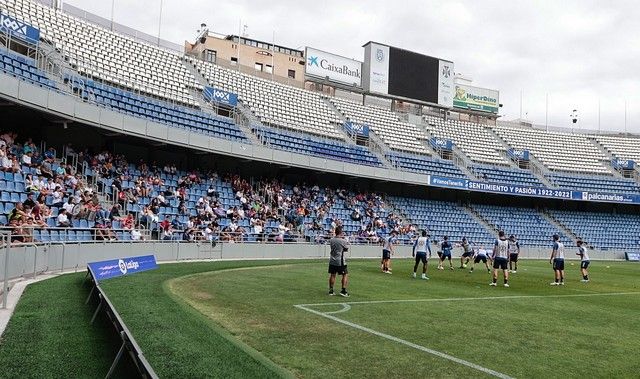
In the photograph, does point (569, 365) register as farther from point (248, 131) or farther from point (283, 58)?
point (283, 58)

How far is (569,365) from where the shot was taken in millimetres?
7582

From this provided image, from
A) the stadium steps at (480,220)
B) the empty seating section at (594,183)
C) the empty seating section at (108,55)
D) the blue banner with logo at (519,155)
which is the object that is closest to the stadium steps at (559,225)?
the empty seating section at (594,183)

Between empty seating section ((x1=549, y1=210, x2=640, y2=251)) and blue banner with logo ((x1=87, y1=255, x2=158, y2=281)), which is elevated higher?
empty seating section ((x1=549, y1=210, x2=640, y2=251))

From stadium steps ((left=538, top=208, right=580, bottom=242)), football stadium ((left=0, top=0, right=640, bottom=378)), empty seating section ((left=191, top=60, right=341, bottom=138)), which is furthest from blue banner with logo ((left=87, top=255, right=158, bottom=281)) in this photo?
stadium steps ((left=538, top=208, right=580, bottom=242))

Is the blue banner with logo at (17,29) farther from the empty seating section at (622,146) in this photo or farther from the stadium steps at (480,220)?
the empty seating section at (622,146)

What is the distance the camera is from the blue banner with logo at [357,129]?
47.0 metres

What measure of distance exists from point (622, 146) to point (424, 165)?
3096 centimetres

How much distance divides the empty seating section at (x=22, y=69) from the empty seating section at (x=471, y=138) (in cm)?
3891

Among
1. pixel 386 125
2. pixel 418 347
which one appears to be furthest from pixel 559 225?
pixel 418 347

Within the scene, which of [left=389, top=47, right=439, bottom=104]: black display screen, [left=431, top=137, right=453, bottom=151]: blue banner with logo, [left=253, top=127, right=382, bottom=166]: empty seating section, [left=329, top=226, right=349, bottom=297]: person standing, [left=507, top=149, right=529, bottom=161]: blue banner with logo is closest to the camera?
[left=329, top=226, right=349, bottom=297]: person standing

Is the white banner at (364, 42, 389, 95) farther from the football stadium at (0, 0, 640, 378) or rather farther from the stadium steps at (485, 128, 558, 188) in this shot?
the stadium steps at (485, 128, 558, 188)

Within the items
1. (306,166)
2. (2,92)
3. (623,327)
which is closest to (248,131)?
(306,166)

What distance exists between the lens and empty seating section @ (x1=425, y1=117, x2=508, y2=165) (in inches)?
2105

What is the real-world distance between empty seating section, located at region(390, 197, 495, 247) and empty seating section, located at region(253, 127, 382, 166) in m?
5.12
